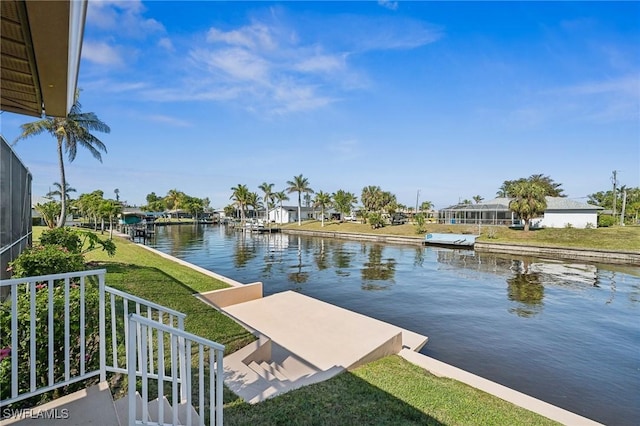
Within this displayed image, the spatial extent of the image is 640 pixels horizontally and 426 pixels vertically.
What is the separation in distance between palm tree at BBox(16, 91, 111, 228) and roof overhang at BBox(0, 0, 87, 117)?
19.4 meters

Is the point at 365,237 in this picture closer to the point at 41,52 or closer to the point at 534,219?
the point at 534,219

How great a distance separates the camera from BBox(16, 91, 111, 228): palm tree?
18234mm

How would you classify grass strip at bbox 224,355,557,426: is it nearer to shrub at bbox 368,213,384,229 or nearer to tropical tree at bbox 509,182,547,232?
tropical tree at bbox 509,182,547,232

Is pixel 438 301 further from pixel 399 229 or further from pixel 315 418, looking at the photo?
pixel 399 229

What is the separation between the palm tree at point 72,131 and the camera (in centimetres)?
1823

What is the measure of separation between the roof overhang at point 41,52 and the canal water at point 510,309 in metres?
7.97

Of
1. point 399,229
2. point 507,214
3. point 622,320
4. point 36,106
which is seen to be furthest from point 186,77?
point 507,214

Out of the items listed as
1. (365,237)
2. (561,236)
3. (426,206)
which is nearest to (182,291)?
(365,237)

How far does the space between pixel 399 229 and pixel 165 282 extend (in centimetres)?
3183

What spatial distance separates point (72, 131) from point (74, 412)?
22.3 m

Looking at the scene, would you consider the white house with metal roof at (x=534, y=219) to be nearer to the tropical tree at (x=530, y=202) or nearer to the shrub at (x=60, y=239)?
the tropical tree at (x=530, y=202)

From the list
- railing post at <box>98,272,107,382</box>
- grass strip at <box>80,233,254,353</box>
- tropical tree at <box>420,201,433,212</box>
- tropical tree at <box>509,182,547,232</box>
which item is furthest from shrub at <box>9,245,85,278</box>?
tropical tree at <box>420,201,433,212</box>

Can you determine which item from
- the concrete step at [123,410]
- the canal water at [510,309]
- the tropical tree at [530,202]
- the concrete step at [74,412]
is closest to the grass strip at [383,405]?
the concrete step at [123,410]

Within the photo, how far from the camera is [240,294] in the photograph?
871cm
